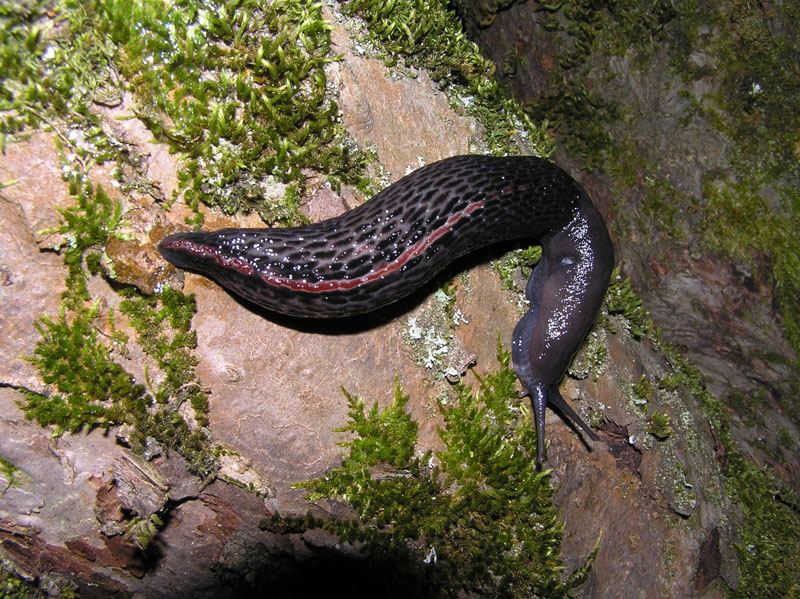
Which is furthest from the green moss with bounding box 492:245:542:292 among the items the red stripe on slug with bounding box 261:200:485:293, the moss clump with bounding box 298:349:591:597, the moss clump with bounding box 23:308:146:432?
the moss clump with bounding box 23:308:146:432

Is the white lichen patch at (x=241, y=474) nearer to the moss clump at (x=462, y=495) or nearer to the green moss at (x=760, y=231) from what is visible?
the moss clump at (x=462, y=495)

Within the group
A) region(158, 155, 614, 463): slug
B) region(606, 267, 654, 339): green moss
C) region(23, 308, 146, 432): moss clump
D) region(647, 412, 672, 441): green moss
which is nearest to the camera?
region(23, 308, 146, 432): moss clump

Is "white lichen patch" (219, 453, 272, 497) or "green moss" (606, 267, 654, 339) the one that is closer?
"white lichen patch" (219, 453, 272, 497)

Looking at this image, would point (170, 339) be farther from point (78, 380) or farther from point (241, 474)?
point (241, 474)

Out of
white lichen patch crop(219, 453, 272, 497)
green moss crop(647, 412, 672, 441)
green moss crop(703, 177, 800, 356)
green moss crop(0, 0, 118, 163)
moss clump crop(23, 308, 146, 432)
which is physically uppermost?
green moss crop(703, 177, 800, 356)

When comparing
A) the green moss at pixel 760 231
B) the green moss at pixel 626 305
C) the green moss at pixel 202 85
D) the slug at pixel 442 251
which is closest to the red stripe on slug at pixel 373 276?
the slug at pixel 442 251

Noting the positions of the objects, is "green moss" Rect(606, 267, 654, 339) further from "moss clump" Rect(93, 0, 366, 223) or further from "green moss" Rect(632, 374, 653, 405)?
"moss clump" Rect(93, 0, 366, 223)

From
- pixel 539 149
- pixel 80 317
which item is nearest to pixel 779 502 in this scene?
pixel 539 149
